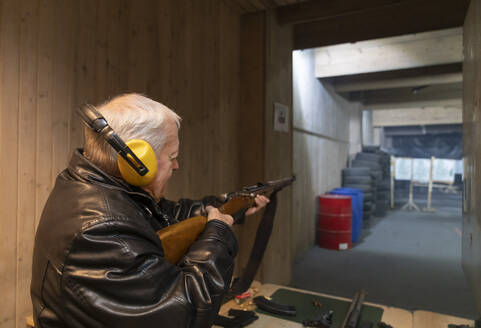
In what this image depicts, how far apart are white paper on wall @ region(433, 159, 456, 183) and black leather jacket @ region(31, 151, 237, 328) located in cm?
1186

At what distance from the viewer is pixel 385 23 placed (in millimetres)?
3203

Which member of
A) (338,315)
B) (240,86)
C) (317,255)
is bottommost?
(317,255)

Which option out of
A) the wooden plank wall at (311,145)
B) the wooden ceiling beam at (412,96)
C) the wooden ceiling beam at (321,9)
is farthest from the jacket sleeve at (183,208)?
the wooden ceiling beam at (412,96)

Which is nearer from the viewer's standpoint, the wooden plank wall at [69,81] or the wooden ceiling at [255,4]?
the wooden plank wall at [69,81]

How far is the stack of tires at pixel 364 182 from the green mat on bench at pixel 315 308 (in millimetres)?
4877

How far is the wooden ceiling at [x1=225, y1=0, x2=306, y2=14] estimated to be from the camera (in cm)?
258

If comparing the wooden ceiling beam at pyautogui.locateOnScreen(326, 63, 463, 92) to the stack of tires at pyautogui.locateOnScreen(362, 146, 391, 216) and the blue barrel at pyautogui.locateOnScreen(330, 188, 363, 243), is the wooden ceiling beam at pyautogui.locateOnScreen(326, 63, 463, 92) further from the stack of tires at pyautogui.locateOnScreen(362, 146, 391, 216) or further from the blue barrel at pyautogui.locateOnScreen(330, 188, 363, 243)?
the stack of tires at pyautogui.locateOnScreen(362, 146, 391, 216)

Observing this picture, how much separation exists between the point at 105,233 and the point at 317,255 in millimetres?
4326

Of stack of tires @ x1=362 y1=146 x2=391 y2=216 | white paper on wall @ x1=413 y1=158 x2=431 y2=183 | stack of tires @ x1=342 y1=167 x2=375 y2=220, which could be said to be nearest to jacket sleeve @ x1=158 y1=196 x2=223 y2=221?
stack of tires @ x1=342 y1=167 x2=375 y2=220

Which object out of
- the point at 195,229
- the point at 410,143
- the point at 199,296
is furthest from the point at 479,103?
the point at 410,143

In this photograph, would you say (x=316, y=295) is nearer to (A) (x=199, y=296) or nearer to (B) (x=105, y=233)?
(A) (x=199, y=296)

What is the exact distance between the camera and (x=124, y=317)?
0.76m

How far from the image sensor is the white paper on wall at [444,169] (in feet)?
35.6

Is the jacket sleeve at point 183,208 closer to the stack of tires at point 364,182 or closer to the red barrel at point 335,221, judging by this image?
the red barrel at point 335,221
